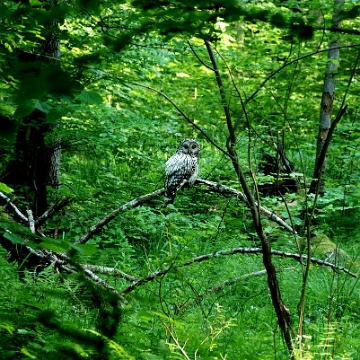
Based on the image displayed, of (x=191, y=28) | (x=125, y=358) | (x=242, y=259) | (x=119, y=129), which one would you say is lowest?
(x=242, y=259)

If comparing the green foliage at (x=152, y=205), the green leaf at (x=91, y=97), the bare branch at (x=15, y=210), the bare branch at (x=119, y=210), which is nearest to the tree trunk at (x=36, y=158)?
the green foliage at (x=152, y=205)

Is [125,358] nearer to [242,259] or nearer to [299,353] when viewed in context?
[299,353]

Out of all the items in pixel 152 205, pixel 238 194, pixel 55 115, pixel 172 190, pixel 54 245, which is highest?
pixel 55 115

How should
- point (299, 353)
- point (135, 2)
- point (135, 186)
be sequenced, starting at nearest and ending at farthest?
point (135, 2) → point (299, 353) → point (135, 186)

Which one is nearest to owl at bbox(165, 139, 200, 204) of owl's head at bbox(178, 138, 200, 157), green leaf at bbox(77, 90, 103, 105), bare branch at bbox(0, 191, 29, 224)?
owl's head at bbox(178, 138, 200, 157)

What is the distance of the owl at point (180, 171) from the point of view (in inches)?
220

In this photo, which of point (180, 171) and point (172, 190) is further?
point (180, 171)

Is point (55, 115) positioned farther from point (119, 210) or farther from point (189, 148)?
point (189, 148)

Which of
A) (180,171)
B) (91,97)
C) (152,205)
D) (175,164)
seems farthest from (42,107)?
(152,205)

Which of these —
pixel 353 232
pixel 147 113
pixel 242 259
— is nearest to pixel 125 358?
pixel 242 259

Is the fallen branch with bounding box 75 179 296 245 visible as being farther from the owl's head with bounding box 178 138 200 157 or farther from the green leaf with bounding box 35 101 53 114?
the green leaf with bounding box 35 101 53 114

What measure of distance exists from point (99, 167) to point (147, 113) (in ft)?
3.02

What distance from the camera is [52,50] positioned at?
17.8 feet

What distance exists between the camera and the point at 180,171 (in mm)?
5664
